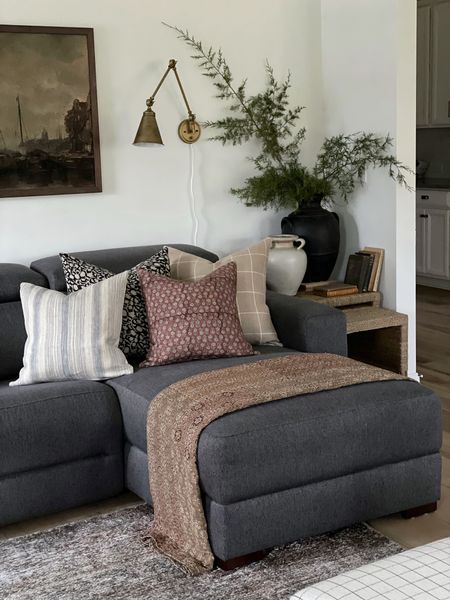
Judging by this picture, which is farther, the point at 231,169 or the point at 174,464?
the point at 231,169

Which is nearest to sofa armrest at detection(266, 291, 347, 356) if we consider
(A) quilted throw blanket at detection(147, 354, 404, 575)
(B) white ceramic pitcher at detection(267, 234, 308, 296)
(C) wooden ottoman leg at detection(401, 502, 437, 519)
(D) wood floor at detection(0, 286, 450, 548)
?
(A) quilted throw blanket at detection(147, 354, 404, 575)

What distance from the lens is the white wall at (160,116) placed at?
414 centimetres

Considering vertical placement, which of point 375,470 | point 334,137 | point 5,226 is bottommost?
point 375,470

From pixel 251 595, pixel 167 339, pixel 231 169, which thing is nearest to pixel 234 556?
pixel 251 595

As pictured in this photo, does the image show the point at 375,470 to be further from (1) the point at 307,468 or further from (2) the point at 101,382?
(2) the point at 101,382

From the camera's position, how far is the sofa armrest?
12.0 feet

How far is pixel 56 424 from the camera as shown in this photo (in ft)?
10.1

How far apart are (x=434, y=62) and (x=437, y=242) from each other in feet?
5.03

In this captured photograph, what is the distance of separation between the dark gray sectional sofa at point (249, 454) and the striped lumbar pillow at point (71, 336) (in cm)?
9

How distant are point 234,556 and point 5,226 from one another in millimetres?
2030

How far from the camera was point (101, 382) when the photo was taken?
3.37 m

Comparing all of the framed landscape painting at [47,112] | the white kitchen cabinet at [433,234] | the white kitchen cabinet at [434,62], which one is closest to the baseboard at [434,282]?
the white kitchen cabinet at [433,234]

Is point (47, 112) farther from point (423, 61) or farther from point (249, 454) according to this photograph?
point (423, 61)

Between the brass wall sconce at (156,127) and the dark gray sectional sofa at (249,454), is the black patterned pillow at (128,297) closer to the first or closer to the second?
the dark gray sectional sofa at (249,454)
